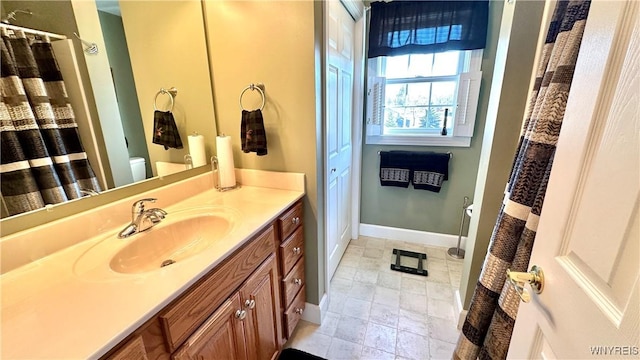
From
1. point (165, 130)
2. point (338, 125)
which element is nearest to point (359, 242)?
point (338, 125)

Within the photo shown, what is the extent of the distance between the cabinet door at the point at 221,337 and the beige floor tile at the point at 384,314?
3.23 feet

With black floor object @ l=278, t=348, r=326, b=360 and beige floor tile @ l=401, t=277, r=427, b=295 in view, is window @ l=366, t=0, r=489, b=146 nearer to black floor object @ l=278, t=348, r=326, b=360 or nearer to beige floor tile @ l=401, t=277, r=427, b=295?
beige floor tile @ l=401, t=277, r=427, b=295

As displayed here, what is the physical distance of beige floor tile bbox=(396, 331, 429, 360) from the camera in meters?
1.42

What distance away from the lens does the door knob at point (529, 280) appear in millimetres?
605

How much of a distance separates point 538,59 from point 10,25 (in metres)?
1.94

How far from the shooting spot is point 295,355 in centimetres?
140

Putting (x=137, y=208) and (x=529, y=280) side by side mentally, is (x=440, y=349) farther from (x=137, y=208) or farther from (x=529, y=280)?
(x=137, y=208)

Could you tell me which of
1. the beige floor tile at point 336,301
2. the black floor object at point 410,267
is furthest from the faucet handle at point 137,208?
the black floor object at point 410,267

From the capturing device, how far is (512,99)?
3.82ft

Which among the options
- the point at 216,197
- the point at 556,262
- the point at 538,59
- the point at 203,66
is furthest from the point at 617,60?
the point at 203,66

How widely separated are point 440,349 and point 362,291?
2.04 ft

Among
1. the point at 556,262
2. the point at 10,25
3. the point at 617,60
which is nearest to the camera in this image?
the point at 617,60

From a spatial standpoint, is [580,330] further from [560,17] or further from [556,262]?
[560,17]

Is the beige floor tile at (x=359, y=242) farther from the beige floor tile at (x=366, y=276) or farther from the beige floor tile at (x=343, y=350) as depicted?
the beige floor tile at (x=343, y=350)
